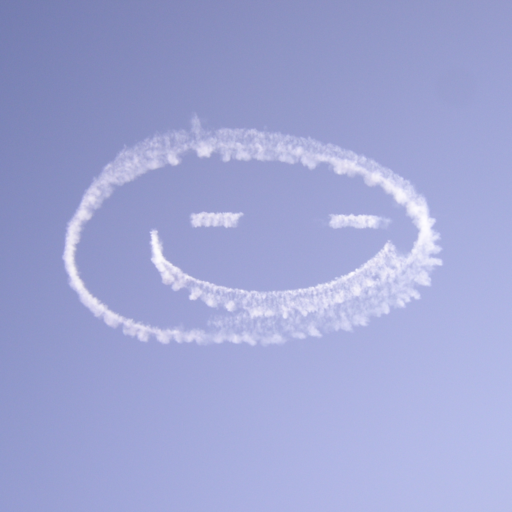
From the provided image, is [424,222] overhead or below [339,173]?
below

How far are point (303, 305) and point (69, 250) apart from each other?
8.75m

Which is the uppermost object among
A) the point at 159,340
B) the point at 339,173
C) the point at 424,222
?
the point at 339,173

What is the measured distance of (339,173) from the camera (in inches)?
1062

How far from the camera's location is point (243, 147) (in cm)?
2688

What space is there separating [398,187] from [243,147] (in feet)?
19.1

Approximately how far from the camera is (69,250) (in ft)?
87.8

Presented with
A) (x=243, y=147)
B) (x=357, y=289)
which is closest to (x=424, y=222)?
(x=357, y=289)

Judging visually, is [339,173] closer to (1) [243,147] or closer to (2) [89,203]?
(1) [243,147]

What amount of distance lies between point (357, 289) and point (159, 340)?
7507 millimetres

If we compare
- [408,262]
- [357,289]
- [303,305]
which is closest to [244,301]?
[303,305]

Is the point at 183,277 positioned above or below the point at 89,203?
below

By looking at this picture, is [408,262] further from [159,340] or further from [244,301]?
[159,340]

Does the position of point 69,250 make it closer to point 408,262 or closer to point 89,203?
point 89,203

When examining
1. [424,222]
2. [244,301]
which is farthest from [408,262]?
[244,301]
